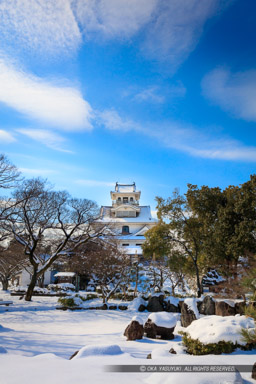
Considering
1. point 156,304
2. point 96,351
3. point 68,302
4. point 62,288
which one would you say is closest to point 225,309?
point 156,304

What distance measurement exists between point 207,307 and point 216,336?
7.15 metres

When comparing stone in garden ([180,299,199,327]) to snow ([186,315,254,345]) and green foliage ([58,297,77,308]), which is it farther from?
green foliage ([58,297,77,308])

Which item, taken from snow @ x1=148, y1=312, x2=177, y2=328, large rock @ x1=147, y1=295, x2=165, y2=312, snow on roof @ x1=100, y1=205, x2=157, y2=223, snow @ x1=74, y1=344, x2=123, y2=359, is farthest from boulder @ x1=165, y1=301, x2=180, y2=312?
snow on roof @ x1=100, y1=205, x2=157, y2=223

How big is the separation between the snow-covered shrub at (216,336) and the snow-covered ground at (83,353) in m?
0.21

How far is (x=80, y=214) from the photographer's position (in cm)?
1909

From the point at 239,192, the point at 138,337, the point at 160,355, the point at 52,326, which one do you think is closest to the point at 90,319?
the point at 52,326

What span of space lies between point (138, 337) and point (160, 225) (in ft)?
40.9

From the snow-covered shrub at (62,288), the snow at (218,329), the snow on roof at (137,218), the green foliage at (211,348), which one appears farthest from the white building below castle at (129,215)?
the green foliage at (211,348)

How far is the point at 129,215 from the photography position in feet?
158

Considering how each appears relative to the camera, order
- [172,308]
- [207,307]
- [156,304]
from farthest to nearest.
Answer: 1. [156,304]
2. [172,308]
3. [207,307]

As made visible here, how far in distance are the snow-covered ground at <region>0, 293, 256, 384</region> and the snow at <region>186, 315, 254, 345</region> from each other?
0.38 m

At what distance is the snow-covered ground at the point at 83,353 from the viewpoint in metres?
3.70

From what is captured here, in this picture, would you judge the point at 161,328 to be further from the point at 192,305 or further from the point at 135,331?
the point at 192,305

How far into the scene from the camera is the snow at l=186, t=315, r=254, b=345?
6.36m
